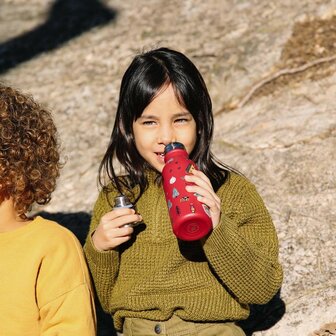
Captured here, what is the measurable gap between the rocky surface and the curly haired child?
131 cm

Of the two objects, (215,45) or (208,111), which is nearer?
(208,111)

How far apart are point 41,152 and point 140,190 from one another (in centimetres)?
63

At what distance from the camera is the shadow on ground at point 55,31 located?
7.50m

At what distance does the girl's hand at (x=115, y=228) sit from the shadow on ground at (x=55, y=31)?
4479mm

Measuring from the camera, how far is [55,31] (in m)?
7.84

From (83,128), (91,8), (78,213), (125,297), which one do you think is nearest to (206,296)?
(125,297)

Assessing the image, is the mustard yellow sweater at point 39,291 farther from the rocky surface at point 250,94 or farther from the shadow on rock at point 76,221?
the shadow on rock at point 76,221

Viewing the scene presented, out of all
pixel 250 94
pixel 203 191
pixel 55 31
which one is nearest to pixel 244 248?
pixel 203 191

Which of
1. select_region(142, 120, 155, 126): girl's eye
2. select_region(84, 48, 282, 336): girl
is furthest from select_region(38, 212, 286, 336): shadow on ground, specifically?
select_region(142, 120, 155, 126): girl's eye

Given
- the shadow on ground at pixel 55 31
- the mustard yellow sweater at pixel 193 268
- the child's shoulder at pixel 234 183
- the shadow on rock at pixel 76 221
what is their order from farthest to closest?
the shadow on ground at pixel 55 31 → the shadow on rock at pixel 76 221 → the child's shoulder at pixel 234 183 → the mustard yellow sweater at pixel 193 268

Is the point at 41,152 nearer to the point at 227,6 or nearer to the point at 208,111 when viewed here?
the point at 208,111

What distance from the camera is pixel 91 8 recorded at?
8133 millimetres

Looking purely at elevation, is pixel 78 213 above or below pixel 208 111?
below

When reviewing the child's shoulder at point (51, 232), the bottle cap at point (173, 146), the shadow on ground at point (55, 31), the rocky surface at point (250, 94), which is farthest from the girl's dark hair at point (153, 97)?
the shadow on ground at point (55, 31)
